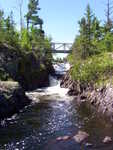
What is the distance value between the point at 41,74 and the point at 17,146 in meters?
30.5

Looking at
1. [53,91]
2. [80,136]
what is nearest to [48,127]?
[80,136]

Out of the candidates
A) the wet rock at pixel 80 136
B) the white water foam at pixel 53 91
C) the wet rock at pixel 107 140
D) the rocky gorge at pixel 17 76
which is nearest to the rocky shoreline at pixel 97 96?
the white water foam at pixel 53 91

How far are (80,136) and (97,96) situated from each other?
11.4 meters

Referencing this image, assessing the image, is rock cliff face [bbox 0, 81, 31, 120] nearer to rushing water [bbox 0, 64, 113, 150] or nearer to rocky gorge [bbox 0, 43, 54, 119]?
rocky gorge [bbox 0, 43, 54, 119]

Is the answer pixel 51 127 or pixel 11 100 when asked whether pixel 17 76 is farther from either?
pixel 51 127

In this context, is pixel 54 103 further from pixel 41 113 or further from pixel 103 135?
pixel 103 135

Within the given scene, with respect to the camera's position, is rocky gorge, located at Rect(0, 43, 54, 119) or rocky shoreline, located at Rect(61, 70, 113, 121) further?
rocky gorge, located at Rect(0, 43, 54, 119)

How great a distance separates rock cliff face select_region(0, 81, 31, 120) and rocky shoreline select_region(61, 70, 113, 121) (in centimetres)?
655

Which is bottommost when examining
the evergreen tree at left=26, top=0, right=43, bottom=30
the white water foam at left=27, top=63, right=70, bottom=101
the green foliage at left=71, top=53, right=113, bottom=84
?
the white water foam at left=27, top=63, right=70, bottom=101

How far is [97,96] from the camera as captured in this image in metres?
28.5

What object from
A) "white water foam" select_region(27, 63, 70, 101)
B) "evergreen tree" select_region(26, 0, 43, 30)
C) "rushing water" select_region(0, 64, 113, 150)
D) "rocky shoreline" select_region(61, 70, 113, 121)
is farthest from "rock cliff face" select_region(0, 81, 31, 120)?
"evergreen tree" select_region(26, 0, 43, 30)

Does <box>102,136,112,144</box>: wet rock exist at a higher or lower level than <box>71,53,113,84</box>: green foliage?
lower

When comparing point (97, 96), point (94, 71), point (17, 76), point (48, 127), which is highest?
point (94, 71)

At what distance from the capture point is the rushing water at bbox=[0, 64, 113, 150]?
1624 centimetres
